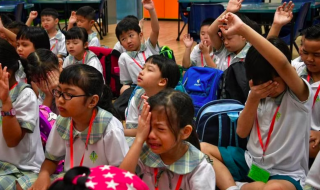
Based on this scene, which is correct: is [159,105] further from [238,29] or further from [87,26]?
[87,26]

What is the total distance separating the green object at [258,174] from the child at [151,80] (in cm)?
71

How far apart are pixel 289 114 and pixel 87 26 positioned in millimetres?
3306

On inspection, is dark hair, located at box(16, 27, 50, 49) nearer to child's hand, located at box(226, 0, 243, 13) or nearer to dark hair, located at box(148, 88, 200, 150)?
child's hand, located at box(226, 0, 243, 13)

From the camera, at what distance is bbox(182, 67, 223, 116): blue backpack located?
2.63 metres

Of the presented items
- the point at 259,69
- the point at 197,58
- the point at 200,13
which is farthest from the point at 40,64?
the point at 200,13

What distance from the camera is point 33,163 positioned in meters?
1.82

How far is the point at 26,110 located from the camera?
5.73 ft

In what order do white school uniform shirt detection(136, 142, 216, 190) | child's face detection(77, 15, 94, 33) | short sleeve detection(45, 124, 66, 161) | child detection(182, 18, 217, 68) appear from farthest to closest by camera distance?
child's face detection(77, 15, 94, 33), child detection(182, 18, 217, 68), short sleeve detection(45, 124, 66, 161), white school uniform shirt detection(136, 142, 216, 190)

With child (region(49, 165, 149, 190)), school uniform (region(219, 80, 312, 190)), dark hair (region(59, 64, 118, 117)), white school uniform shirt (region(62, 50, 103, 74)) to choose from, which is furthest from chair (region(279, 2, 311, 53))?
child (region(49, 165, 149, 190))

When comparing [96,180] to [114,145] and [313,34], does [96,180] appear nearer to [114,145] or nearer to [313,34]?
[114,145]

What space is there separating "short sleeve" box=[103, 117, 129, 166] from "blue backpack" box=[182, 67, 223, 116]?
1.15 metres

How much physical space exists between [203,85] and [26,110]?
1348 millimetres

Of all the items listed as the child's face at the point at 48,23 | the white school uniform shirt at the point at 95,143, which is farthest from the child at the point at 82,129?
the child's face at the point at 48,23

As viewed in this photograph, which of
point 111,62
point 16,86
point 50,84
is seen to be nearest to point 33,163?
point 16,86
